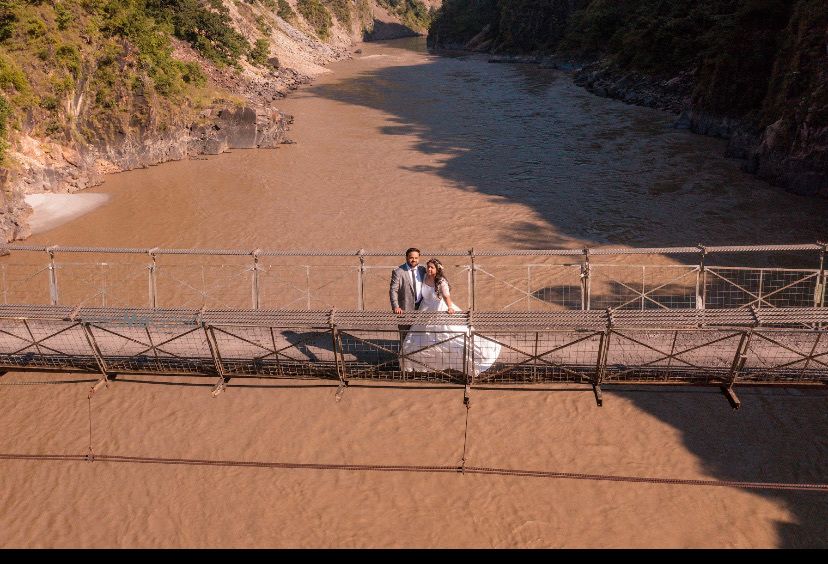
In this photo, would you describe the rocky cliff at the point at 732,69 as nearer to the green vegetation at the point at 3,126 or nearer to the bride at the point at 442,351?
the bride at the point at 442,351

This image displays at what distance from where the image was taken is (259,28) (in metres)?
60.2

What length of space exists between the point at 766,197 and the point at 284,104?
3453 cm

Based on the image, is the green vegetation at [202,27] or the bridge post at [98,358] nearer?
the bridge post at [98,358]

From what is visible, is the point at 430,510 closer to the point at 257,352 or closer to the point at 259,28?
the point at 257,352

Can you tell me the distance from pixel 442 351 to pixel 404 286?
1611mm

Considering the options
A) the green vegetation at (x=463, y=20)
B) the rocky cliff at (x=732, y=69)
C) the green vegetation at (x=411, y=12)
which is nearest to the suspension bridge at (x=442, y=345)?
the rocky cliff at (x=732, y=69)

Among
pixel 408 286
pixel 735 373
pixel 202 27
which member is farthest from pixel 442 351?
pixel 202 27

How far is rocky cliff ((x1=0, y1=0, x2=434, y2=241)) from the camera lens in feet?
88.3

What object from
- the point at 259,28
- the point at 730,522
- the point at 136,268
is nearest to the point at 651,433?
the point at 730,522

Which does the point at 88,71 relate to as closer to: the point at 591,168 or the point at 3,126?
the point at 3,126

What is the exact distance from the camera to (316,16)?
88125mm

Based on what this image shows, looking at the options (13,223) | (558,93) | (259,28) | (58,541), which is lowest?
(58,541)

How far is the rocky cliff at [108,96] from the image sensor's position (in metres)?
26.9

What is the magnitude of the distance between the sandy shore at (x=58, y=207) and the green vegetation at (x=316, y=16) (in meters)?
64.8
